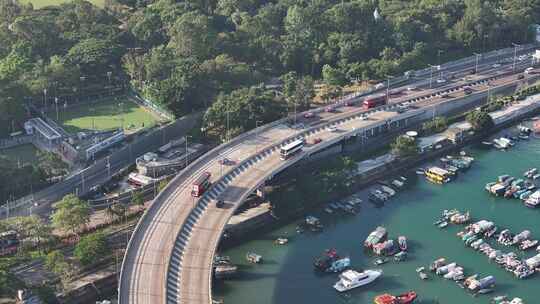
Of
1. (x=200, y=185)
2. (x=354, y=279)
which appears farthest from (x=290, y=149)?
(x=354, y=279)

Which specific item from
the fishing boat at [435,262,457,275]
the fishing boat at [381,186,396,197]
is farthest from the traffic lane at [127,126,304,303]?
the fishing boat at [435,262,457,275]

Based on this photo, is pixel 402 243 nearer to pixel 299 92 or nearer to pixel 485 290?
pixel 485 290

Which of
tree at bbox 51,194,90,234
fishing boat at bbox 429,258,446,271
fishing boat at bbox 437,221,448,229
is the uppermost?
tree at bbox 51,194,90,234

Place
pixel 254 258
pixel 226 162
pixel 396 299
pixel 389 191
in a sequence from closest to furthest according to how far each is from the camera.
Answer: pixel 396 299
pixel 254 258
pixel 226 162
pixel 389 191

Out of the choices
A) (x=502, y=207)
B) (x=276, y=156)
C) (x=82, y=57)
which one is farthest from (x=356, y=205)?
(x=82, y=57)

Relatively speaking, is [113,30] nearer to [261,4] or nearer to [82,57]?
[82,57]

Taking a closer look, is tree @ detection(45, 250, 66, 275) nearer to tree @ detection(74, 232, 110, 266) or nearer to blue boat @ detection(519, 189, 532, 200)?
tree @ detection(74, 232, 110, 266)
